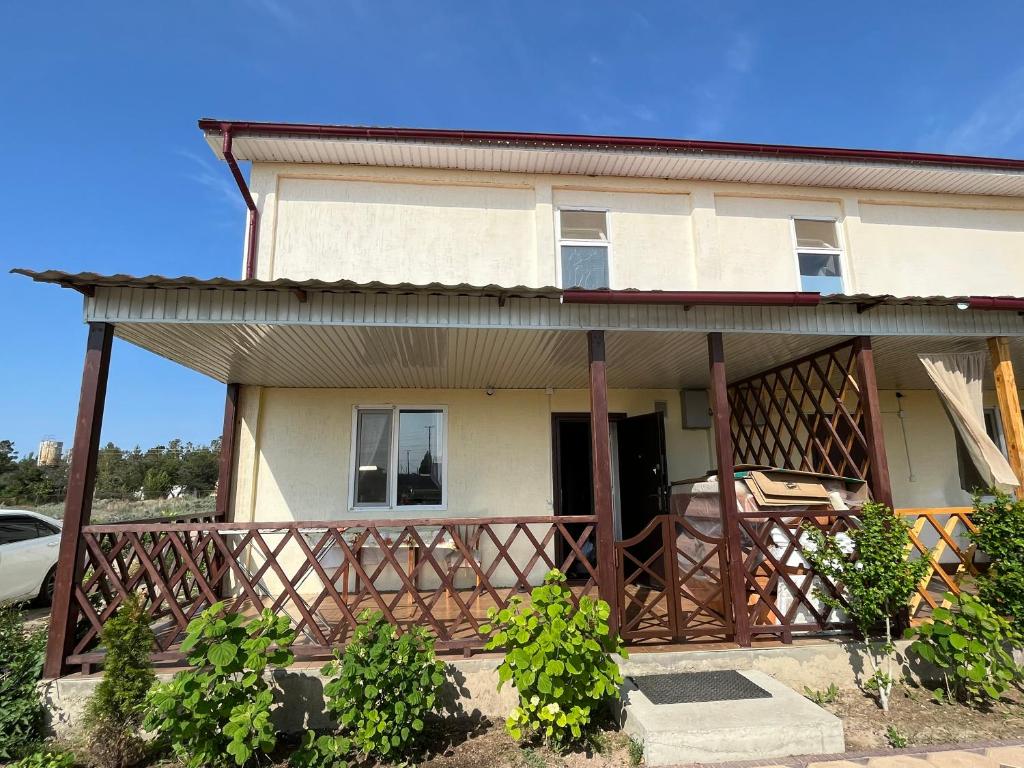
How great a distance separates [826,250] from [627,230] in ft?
9.57

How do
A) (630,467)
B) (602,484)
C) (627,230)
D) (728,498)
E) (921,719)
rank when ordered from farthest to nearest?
(630,467) → (627,230) → (728,498) → (602,484) → (921,719)

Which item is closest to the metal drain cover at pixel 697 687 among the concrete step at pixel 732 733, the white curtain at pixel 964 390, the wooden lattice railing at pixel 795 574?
the concrete step at pixel 732 733

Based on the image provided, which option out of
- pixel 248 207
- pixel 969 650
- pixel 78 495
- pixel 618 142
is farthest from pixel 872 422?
pixel 248 207

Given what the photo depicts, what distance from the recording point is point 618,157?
6.71m

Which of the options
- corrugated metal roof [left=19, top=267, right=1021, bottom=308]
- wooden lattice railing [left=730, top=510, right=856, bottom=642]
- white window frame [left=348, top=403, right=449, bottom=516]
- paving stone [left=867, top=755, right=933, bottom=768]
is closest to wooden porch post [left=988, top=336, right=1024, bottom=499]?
wooden lattice railing [left=730, top=510, right=856, bottom=642]

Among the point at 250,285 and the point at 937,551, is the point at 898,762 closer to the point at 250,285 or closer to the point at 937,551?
the point at 937,551

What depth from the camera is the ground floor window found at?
6.70m

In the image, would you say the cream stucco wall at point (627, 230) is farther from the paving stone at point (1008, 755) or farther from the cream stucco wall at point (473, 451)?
the paving stone at point (1008, 755)

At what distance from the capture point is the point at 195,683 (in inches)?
120

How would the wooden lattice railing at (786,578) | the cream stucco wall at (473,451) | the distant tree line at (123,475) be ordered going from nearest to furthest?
the wooden lattice railing at (786,578) < the cream stucco wall at (473,451) < the distant tree line at (123,475)

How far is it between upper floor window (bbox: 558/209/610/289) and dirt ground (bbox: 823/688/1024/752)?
16.4 ft

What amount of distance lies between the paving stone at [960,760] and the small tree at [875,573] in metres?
0.65

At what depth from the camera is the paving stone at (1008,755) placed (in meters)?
3.03

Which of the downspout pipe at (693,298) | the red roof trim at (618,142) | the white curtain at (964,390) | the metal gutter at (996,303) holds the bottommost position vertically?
the white curtain at (964,390)
